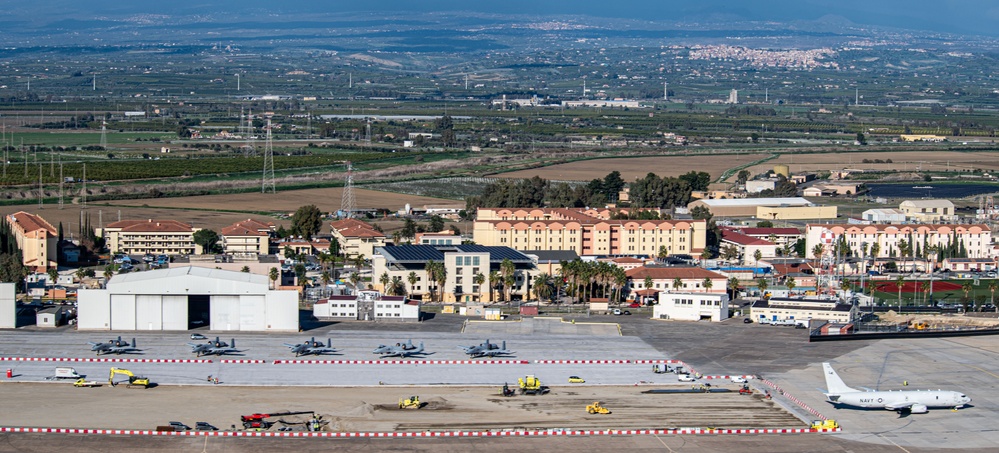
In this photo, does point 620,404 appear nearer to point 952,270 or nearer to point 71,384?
point 71,384

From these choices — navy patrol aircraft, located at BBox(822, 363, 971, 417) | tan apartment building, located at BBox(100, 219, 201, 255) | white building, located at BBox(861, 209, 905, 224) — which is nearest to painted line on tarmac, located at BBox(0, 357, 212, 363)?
navy patrol aircraft, located at BBox(822, 363, 971, 417)

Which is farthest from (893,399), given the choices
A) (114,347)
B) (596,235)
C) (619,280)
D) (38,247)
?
(38,247)

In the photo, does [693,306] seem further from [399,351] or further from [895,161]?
[895,161]

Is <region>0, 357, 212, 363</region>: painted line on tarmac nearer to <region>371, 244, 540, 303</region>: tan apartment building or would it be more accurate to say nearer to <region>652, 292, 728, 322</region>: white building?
<region>371, 244, 540, 303</region>: tan apartment building

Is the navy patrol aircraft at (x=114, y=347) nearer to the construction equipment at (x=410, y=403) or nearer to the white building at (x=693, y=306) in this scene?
the construction equipment at (x=410, y=403)

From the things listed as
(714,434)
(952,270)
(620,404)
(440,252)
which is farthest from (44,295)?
(952,270)

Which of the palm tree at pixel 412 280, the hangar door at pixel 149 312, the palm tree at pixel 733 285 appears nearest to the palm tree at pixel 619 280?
the palm tree at pixel 733 285
